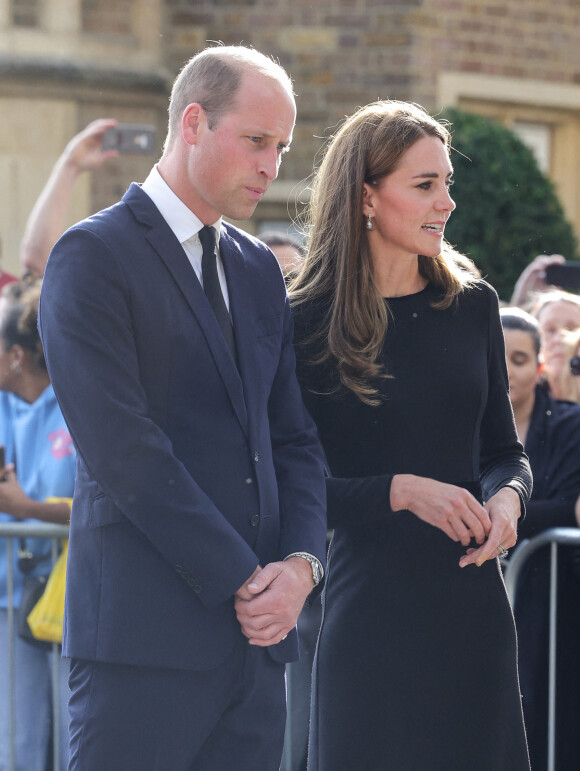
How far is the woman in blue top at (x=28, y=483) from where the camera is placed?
393 centimetres

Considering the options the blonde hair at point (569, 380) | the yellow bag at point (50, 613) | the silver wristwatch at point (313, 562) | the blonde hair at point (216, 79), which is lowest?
the yellow bag at point (50, 613)

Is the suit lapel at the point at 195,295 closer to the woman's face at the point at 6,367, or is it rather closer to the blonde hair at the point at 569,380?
the woman's face at the point at 6,367

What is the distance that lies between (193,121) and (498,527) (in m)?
1.10

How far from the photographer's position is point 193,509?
214 centimetres

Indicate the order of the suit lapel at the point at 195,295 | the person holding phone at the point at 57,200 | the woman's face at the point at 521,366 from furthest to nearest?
1. the person holding phone at the point at 57,200
2. the woman's face at the point at 521,366
3. the suit lapel at the point at 195,295

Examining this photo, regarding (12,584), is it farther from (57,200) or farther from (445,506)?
(57,200)

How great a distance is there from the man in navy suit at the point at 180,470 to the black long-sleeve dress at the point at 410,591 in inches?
15.7

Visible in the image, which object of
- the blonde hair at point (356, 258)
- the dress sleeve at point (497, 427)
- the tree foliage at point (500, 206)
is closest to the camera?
the blonde hair at point (356, 258)

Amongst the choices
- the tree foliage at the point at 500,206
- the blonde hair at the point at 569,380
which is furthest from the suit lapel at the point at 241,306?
the tree foliage at the point at 500,206

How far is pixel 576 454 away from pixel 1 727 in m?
2.11

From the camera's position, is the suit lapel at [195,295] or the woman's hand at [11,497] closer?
the suit lapel at [195,295]

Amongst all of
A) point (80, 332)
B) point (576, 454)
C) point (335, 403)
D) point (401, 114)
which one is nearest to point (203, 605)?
point (80, 332)

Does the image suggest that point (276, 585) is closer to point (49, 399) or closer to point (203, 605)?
point (203, 605)

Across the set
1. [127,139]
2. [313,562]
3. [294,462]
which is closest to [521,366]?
[294,462]
